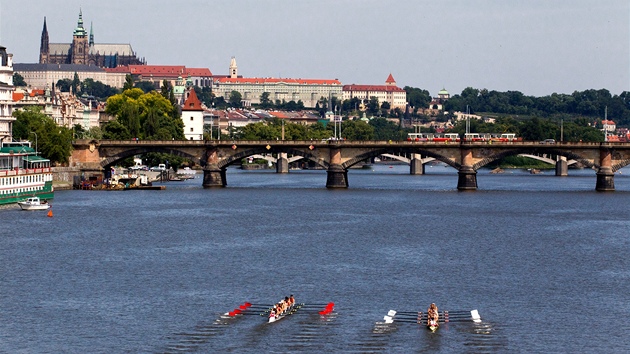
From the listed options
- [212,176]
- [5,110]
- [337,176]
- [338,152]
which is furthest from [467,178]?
[5,110]

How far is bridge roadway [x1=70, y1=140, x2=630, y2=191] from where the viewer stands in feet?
502

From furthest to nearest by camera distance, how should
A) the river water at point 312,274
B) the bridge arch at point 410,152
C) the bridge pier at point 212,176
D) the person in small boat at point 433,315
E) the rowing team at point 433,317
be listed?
the bridge pier at point 212,176 → the bridge arch at point 410,152 → the person in small boat at point 433,315 → the rowing team at point 433,317 → the river water at point 312,274

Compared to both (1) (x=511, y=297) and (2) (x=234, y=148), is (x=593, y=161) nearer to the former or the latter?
(2) (x=234, y=148)

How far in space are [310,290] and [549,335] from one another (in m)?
15.3

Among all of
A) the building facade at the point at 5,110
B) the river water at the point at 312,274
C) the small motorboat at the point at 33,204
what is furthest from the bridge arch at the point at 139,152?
the small motorboat at the point at 33,204

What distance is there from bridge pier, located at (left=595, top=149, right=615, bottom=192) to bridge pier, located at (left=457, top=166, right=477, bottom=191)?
1385 cm

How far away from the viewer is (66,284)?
7325cm

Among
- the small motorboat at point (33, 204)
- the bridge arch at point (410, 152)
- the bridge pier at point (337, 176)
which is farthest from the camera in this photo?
the bridge pier at point (337, 176)

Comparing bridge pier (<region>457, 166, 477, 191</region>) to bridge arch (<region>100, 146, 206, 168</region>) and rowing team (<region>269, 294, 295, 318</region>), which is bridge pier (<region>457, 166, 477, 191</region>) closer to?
bridge arch (<region>100, 146, 206, 168</region>)

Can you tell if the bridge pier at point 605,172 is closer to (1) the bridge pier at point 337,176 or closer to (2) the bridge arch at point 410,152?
(2) the bridge arch at point 410,152

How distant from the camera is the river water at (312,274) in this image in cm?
5997

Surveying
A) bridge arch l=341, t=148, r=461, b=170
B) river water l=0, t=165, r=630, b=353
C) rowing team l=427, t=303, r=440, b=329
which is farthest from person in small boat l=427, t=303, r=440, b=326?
bridge arch l=341, t=148, r=461, b=170

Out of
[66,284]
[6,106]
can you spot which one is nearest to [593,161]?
[6,106]

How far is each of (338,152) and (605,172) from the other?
96.7ft
